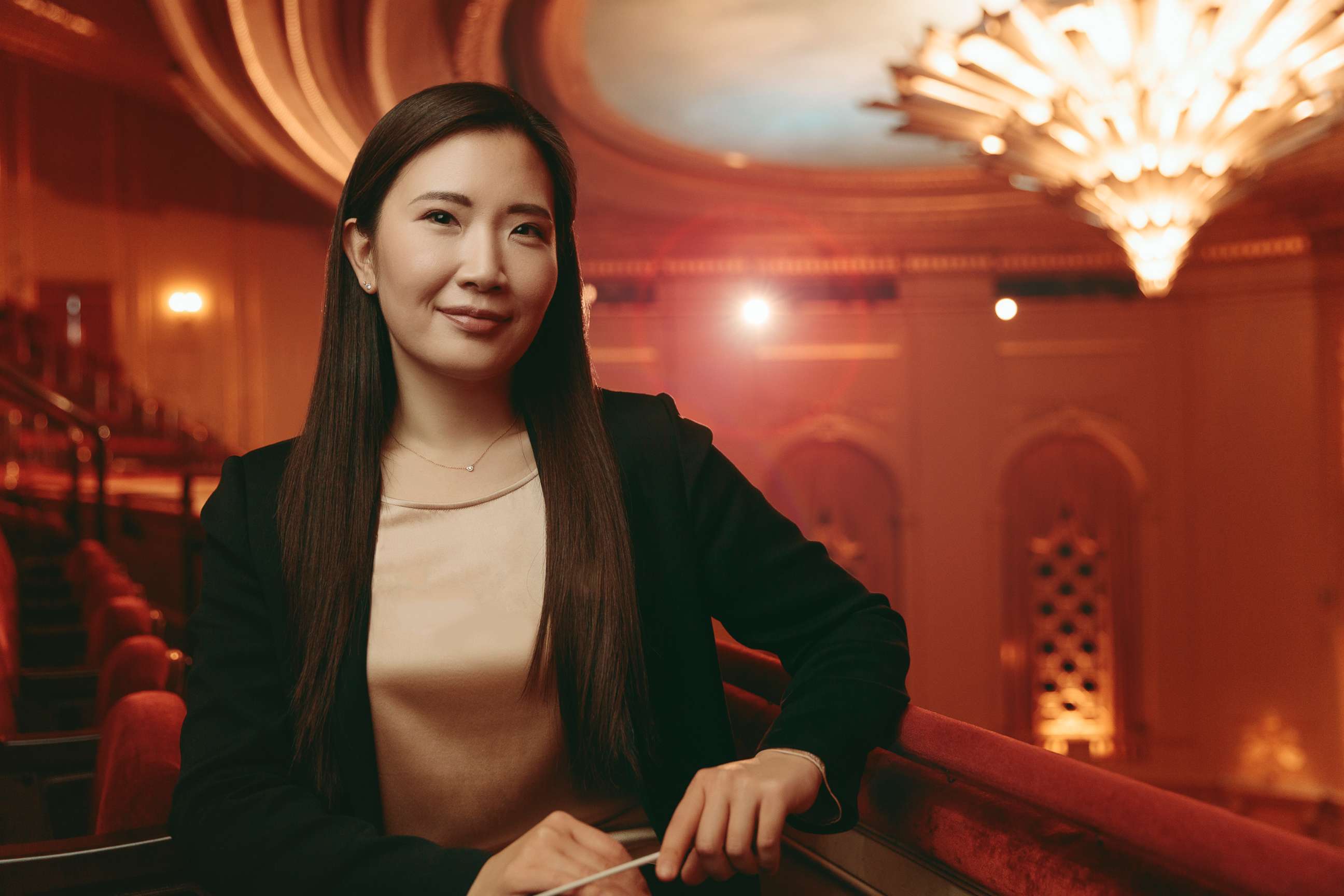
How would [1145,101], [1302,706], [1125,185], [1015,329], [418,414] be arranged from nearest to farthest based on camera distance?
1. [418,414]
2. [1145,101]
3. [1125,185]
4. [1302,706]
5. [1015,329]

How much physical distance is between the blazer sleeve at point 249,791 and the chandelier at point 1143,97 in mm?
2701

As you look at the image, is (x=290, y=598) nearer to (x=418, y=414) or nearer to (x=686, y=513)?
(x=418, y=414)

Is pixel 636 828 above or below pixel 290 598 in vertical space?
below

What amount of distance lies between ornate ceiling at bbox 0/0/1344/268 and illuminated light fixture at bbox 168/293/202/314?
4.23 feet

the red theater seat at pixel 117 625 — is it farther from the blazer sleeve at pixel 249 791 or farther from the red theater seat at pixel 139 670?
the blazer sleeve at pixel 249 791

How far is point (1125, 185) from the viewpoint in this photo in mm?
3250

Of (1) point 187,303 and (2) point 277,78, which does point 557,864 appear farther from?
(1) point 187,303

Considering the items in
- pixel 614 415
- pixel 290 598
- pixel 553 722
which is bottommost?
pixel 553 722

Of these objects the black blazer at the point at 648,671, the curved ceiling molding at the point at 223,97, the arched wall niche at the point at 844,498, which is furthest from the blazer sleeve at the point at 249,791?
the arched wall niche at the point at 844,498

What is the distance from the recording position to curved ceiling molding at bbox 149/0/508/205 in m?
3.62

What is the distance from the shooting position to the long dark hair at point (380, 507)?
87 cm

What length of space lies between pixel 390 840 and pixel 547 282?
0.48m

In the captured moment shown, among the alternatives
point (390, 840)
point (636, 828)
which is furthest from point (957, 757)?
point (390, 840)

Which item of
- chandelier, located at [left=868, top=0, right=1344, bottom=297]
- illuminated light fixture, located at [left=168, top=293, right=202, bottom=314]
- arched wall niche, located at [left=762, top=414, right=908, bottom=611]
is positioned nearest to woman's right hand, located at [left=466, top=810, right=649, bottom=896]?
chandelier, located at [left=868, top=0, right=1344, bottom=297]
